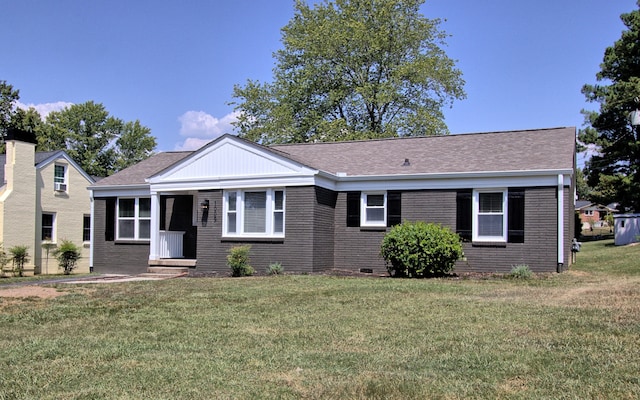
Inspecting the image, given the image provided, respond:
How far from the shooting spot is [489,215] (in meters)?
16.2

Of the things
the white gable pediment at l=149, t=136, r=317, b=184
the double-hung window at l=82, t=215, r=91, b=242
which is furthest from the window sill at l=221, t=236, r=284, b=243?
the double-hung window at l=82, t=215, r=91, b=242

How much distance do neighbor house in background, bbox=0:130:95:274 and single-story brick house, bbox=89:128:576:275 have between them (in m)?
7.24

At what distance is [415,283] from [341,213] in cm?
536

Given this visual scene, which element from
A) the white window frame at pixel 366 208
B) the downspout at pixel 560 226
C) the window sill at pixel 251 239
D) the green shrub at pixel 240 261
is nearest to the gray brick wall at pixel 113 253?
the window sill at pixel 251 239

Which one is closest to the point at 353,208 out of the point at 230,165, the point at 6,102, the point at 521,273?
the point at 230,165

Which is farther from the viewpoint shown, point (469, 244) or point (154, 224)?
point (154, 224)

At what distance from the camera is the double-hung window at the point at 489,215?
1602 centimetres

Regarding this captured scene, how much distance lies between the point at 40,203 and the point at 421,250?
717 inches

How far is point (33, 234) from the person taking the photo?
2414 cm

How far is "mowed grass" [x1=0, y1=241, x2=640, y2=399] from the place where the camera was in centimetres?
501

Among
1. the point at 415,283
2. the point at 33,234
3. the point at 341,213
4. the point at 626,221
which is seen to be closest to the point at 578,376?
the point at 415,283

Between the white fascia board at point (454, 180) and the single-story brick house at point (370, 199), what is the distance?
30 millimetres

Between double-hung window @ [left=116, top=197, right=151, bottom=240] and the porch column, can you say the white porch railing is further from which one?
double-hung window @ [left=116, top=197, right=151, bottom=240]

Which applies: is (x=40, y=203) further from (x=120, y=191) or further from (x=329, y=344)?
(x=329, y=344)
